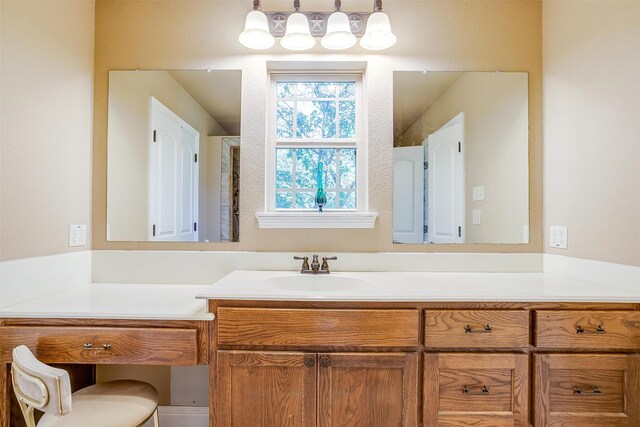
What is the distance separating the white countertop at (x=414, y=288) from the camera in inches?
53.1

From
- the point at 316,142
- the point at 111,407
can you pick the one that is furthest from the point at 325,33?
the point at 111,407

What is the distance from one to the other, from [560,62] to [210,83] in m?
1.86

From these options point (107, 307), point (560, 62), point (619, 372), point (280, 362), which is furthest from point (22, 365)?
point (560, 62)

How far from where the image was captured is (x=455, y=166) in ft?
6.26

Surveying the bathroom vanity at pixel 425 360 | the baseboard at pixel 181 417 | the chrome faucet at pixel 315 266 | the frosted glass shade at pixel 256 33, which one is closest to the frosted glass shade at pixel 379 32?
the frosted glass shade at pixel 256 33

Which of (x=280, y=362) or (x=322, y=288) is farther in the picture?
(x=322, y=288)

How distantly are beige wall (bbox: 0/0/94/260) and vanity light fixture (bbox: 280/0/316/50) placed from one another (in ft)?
3.46

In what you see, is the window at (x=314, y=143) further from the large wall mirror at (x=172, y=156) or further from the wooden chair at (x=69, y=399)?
the wooden chair at (x=69, y=399)

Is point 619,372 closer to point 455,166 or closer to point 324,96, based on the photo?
point 455,166

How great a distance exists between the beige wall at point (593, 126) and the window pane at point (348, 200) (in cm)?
106

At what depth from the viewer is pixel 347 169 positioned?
1.95 m

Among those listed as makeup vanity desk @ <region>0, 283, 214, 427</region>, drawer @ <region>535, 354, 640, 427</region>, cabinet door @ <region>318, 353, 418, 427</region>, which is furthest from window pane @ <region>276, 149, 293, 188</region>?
drawer @ <region>535, 354, 640, 427</region>

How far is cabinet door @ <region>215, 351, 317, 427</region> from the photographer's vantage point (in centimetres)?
134

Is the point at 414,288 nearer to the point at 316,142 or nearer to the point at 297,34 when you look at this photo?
the point at 316,142
